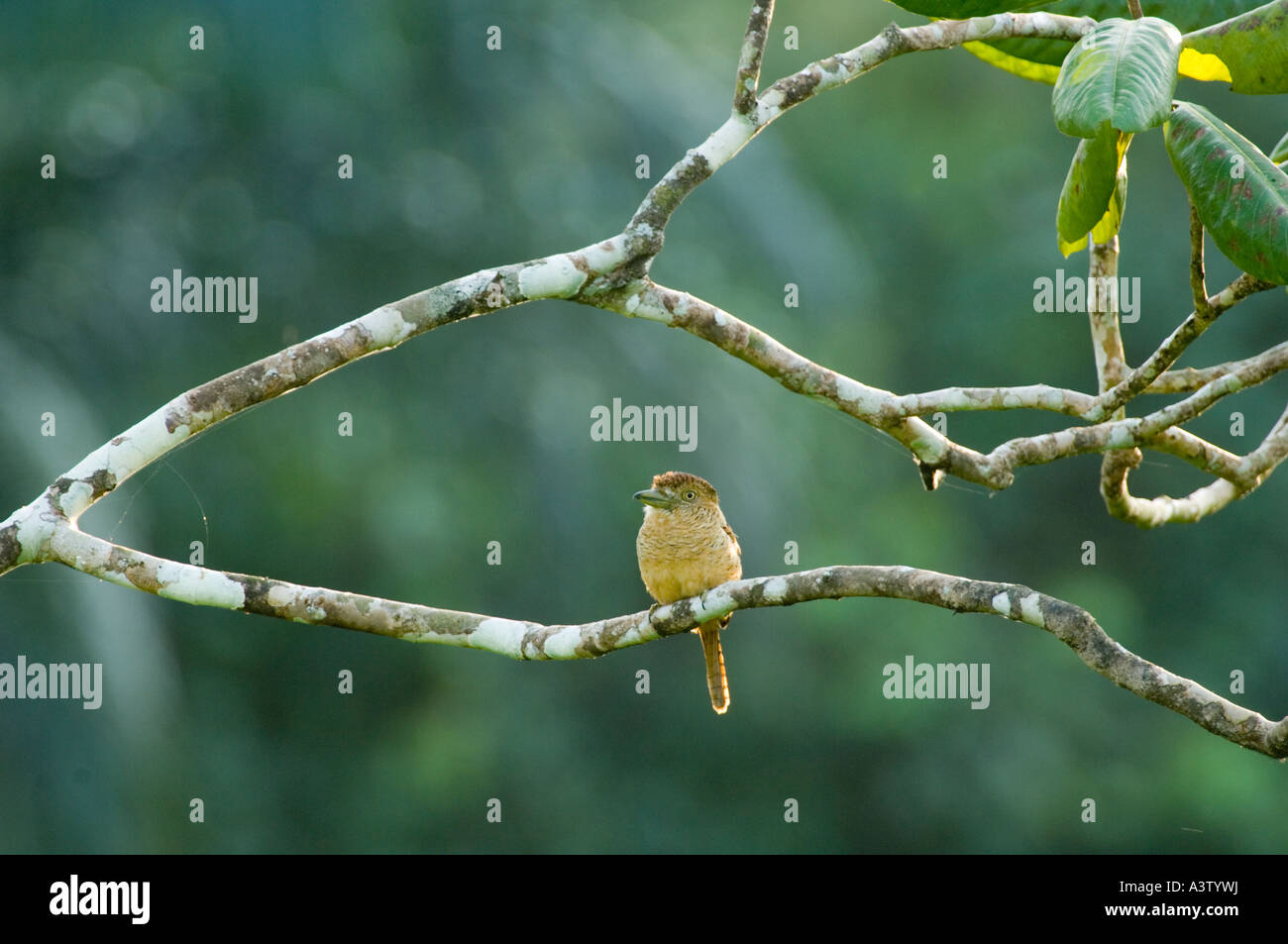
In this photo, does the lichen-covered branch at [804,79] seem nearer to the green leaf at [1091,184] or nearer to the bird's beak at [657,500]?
the green leaf at [1091,184]

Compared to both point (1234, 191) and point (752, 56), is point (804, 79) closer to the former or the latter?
point (752, 56)

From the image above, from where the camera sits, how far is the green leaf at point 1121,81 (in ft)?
7.73

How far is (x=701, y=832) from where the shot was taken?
1145 centimetres

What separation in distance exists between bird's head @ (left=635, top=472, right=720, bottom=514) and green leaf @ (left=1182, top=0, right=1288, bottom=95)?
75.3 inches

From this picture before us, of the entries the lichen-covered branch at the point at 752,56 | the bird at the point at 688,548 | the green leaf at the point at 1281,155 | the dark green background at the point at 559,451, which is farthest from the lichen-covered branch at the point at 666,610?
the dark green background at the point at 559,451

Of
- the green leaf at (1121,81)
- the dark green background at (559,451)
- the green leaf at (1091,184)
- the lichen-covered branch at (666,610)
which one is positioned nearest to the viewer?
the green leaf at (1121,81)

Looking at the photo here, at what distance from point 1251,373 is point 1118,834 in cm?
954

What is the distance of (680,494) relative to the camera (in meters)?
4.38

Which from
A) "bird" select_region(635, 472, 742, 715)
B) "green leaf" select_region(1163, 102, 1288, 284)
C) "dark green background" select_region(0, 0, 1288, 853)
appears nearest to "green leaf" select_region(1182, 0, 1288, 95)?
"green leaf" select_region(1163, 102, 1288, 284)

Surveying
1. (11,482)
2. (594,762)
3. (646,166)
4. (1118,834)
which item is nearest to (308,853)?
(594,762)

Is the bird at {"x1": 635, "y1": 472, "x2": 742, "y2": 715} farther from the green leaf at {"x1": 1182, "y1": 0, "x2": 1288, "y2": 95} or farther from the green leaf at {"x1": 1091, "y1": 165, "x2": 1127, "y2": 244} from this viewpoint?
the green leaf at {"x1": 1182, "y1": 0, "x2": 1288, "y2": 95}

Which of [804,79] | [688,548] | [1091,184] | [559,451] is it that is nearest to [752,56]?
[804,79]

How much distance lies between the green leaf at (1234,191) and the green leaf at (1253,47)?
305 millimetres

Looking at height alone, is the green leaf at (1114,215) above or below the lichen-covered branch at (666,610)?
above
